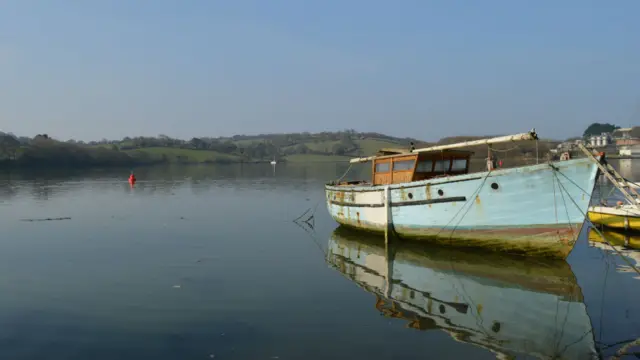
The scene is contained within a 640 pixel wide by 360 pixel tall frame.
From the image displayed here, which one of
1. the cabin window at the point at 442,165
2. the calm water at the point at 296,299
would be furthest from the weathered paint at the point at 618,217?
the cabin window at the point at 442,165

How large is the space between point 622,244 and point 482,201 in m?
8.11

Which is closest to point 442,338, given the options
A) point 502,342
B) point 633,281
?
point 502,342

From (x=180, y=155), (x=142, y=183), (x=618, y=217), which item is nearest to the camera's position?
(x=618, y=217)

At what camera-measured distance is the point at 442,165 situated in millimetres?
21453

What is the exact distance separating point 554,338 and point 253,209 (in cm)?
2829

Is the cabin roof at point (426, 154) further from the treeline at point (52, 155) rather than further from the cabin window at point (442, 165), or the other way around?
the treeline at point (52, 155)

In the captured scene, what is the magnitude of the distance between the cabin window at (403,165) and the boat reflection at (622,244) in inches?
299

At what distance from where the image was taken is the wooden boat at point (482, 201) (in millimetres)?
16312

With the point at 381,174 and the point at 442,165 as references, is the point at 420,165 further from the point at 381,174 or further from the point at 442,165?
the point at 381,174

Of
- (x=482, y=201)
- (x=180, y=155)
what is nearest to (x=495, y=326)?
(x=482, y=201)

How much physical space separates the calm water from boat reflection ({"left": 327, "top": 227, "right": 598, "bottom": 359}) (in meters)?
0.06

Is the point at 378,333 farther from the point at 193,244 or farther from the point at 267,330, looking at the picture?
the point at 193,244

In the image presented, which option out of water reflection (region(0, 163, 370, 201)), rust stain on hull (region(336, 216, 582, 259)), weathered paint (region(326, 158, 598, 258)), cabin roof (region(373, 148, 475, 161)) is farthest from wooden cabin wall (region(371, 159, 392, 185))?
water reflection (region(0, 163, 370, 201))

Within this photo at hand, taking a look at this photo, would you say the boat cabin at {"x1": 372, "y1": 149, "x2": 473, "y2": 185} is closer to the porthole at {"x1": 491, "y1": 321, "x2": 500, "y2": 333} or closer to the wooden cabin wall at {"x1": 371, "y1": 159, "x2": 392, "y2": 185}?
the wooden cabin wall at {"x1": 371, "y1": 159, "x2": 392, "y2": 185}
